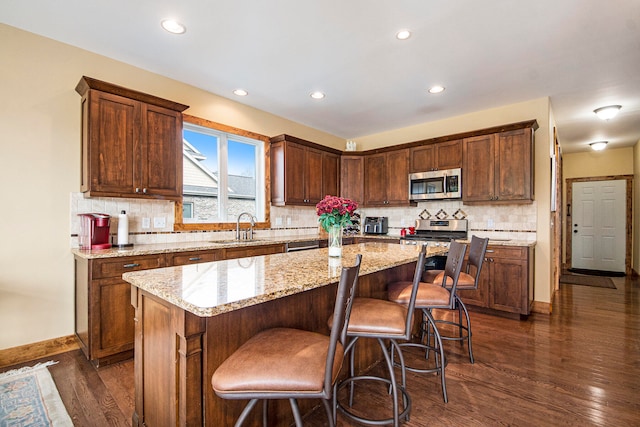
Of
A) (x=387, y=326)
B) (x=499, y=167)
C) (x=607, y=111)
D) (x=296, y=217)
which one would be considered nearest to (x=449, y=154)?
(x=499, y=167)

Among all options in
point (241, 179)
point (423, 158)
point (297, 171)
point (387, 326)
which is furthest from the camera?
point (423, 158)

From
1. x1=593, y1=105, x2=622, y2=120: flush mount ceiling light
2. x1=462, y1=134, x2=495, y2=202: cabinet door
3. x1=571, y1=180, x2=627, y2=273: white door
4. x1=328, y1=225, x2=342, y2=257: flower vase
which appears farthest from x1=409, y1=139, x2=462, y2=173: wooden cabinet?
x1=571, y1=180, x2=627, y2=273: white door

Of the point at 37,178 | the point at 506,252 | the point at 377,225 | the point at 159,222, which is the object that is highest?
the point at 37,178

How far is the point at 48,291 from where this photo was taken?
2.56m

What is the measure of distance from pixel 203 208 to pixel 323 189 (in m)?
1.91

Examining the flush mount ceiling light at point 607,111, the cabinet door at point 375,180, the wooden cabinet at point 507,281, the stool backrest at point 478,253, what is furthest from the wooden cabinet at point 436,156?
the stool backrest at point 478,253

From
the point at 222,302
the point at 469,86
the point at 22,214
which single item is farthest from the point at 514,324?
the point at 22,214

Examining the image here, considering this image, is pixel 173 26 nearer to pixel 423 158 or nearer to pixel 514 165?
pixel 423 158

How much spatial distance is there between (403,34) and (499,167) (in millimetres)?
2302

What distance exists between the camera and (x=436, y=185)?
4.45 meters

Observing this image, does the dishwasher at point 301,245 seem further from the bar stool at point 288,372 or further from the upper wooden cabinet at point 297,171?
the bar stool at point 288,372

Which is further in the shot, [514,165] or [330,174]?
[330,174]

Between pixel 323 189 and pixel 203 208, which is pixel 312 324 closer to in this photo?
pixel 203 208

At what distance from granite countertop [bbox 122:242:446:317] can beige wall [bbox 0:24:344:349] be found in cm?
174
